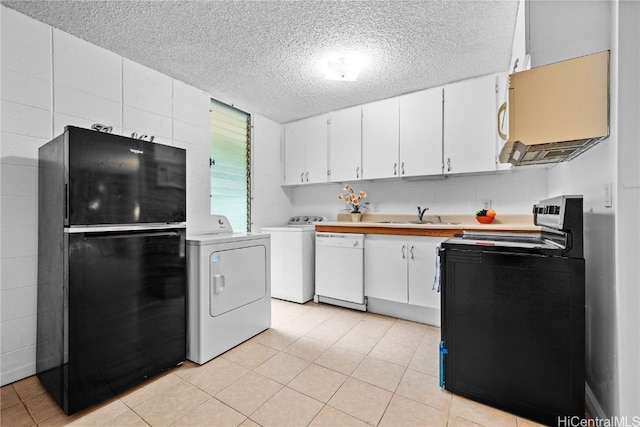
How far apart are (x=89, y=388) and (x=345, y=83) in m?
3.05

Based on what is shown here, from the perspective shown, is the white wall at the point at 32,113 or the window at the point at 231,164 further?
the window at the point at 231,164

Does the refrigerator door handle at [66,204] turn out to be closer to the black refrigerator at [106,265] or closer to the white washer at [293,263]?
the black refrigerator at [106,265]

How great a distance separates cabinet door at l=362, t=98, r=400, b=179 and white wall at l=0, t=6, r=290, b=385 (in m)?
2.24

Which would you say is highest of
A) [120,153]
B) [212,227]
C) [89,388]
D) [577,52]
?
[577,52]

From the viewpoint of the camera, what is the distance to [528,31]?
5.03ft

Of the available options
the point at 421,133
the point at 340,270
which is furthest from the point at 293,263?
the point at 421,133

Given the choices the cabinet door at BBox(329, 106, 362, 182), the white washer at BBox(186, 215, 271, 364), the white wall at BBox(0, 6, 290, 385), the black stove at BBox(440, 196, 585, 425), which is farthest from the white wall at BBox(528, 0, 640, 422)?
the white wall at BBox(0, 6, 290, 385)

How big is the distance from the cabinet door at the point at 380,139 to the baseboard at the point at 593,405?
7.39ft

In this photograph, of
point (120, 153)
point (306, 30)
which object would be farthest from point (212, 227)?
point (306, 30)

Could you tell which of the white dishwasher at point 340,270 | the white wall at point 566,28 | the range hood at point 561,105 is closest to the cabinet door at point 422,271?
the white dishwasher at point 340,270

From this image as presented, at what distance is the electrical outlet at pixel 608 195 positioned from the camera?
1.28 meters

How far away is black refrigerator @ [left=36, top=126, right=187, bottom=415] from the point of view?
1500 mm

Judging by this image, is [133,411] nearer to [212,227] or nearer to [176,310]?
[176,310]

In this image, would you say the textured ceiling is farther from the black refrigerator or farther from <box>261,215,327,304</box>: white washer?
<box>261,215,327,304</box>: white washer
